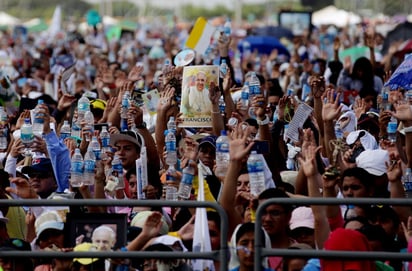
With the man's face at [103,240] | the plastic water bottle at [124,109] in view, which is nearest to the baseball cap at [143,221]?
the man's face at [103,240]

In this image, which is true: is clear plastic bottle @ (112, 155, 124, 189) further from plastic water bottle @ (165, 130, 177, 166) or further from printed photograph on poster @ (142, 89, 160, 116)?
printed photograph on poster @ (142, 89, 160, 116)

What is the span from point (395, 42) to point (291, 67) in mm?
5818

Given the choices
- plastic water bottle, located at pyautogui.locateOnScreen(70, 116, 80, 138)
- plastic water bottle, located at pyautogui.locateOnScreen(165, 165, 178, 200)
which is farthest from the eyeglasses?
plastic water bottle, located at pyautogui.locateOnScreen(70, 116, 80, 138)

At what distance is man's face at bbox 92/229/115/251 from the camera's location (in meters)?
9.25

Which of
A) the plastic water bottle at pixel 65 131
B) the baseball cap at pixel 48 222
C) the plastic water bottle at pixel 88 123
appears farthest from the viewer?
the plastic water bottle at pixel 65 131

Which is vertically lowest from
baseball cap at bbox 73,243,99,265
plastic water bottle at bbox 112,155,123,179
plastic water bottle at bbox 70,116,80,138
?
baseball cap at bbox 73,243,99,265

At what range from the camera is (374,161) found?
11258 mm

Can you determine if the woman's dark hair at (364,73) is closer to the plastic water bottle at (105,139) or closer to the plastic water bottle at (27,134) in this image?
the plastic water bottle at (105,139)

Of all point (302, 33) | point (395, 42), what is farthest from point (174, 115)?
point (302, 33)

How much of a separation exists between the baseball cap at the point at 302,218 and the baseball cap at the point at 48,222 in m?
1.55

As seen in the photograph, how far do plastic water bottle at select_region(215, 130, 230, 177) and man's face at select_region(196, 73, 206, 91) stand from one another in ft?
8.34

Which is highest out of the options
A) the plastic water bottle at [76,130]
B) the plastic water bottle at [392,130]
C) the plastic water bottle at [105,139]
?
the plastic water bottle at [76,130]

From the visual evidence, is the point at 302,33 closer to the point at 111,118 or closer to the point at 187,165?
the point at 111,118

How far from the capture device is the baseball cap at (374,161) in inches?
437
